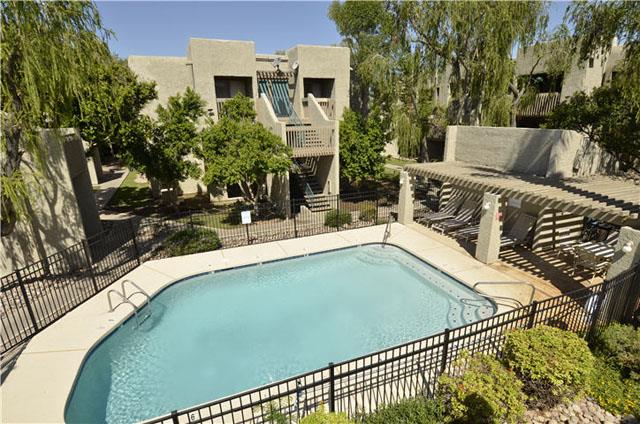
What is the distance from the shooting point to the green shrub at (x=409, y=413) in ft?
20.0

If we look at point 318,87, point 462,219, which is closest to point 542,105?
point 462,219

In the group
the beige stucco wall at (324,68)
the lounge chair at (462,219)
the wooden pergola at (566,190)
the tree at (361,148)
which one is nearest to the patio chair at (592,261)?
the wooden pergola at (566,190)

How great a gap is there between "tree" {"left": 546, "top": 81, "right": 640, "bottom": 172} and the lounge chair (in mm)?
5595

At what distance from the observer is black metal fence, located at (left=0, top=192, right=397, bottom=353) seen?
31.8ft

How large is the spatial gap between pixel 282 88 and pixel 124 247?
15046 millimetres

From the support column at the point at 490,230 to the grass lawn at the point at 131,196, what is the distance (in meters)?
19.4

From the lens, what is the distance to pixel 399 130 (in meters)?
21.3

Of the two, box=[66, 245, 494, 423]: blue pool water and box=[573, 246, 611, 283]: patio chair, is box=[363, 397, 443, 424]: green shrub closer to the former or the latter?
box=[66, 245, 494, 423]: blue pool water

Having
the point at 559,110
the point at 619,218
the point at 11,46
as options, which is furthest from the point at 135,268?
the point at 559,110

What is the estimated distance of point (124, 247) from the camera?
48.1 ft

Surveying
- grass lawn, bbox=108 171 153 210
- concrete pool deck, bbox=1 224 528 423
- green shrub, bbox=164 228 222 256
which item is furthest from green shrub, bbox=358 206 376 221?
grass lawn, bbox=108 171 153 210

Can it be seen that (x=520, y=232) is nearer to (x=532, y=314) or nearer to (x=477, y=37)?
(x=532, y=314)

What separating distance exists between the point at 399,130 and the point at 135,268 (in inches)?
651

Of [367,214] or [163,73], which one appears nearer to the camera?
[367,214]
